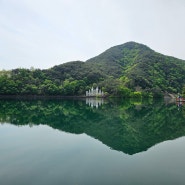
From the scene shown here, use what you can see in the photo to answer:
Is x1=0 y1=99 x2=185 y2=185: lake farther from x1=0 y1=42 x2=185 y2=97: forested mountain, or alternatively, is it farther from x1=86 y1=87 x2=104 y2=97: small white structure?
x1=86 y1=87 x2=104 y2=97: small white structure

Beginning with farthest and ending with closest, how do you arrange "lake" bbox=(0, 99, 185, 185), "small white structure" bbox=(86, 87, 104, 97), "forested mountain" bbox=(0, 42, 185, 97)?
1. "small white structure" bbox=(86, 87, 104, 97)
2. "forested mountain" bbox=(0, 42, 185, 97)
3. "lake" bbox=(0, 99, 185, 185)

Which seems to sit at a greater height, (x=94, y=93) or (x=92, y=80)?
(x=92, y=80)

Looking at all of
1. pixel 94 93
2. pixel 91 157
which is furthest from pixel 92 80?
pixel 91 157

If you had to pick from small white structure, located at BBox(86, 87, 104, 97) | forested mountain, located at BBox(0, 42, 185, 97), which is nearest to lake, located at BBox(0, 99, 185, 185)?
forested mountain, located at BBox(0, 42, 185, 97)

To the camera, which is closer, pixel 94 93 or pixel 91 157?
pixel 91 157

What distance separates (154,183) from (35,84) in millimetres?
61082

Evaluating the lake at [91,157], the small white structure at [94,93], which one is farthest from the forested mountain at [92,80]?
the lake at [91,157]

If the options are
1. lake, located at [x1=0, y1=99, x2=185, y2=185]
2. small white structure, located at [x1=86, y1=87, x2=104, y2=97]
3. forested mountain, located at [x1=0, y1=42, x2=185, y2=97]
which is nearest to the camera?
lake, located at [x1=0, y1=99, x2=185, y2=185]

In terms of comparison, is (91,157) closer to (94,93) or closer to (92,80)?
(94,93)

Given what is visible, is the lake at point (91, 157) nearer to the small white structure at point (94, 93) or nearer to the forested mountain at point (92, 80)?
the forested mountain at point (92, 80)

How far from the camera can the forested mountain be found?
61350 millimetres

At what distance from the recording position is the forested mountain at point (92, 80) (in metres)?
61.3

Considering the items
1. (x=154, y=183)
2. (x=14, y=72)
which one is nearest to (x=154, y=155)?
(x=154, y=183)

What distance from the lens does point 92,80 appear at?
3142 inches
